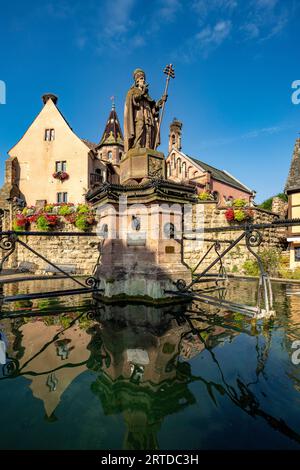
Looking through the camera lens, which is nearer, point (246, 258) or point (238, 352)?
point (238, 352)

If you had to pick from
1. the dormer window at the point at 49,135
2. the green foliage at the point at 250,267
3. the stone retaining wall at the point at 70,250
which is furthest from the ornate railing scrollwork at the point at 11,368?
the dormer window at the point at 49,135

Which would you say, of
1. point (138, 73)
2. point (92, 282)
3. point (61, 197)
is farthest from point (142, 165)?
point (61, 197)

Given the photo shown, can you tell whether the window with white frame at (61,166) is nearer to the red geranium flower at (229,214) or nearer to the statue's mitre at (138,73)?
the red geranium flower at (229,214)

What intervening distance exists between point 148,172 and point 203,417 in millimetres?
4835

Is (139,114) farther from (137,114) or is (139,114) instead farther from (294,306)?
(294,306)

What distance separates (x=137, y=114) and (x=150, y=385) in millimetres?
5815

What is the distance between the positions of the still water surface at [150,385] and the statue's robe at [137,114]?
4379 millimetres

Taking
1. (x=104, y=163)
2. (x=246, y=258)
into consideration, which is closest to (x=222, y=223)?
(x=246, y=258)

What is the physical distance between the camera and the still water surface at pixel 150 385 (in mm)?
1589

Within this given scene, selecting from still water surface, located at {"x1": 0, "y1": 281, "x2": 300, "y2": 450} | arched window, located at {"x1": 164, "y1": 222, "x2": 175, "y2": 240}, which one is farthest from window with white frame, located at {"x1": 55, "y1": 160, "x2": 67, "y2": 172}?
still water surface, located at {"x1": 0, "y1": 281, "x2": 300, "y2": 450}

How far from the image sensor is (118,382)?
2193 mm

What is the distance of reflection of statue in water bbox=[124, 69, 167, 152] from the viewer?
5867mm

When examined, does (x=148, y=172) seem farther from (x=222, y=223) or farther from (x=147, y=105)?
(x=222, y=223)
